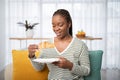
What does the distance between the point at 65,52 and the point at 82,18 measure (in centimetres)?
469

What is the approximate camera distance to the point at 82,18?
6008 mm

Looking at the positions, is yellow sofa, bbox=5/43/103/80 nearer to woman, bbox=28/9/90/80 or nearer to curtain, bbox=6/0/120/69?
woman, bbox=28/9/90/80

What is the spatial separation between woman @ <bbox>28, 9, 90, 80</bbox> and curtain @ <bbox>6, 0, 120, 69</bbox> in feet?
15.1

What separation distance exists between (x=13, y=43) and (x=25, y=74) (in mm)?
4570

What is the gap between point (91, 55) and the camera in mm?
1566

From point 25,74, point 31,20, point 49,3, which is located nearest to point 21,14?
point 31,20

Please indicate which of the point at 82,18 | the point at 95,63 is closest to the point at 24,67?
the point at 95,63

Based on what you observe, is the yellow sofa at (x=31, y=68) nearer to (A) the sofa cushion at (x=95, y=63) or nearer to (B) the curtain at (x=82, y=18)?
(A) the sofa cushion at (x=95, y=63)

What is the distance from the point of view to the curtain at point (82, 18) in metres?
5.97

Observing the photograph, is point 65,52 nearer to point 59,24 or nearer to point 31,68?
point 59,24

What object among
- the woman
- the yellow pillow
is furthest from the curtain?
the woman

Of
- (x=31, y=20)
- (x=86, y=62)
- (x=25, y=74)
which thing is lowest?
(x=25, y=74)

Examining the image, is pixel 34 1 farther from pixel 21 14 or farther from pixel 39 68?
pixel 39 68

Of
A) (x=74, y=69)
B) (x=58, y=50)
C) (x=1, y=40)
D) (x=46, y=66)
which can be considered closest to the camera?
(x=74, y=69)
